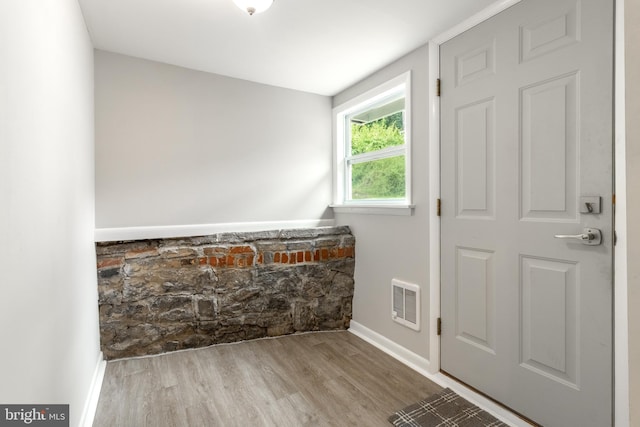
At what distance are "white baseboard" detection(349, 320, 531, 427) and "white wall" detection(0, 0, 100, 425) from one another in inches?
75.3

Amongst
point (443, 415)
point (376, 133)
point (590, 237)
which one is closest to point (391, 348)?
point (443, 415)

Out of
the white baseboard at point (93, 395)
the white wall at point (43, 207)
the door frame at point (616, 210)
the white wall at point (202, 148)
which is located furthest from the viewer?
the white wall at point (202, 148)

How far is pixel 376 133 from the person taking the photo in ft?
9.55

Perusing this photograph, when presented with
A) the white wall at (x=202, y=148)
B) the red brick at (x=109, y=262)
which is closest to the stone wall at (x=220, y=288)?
the red brick at (x=109, y=262)

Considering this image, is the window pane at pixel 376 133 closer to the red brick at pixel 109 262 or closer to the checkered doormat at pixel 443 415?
the checkered doormat at pixel 443 415

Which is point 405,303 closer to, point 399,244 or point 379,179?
point 399,244

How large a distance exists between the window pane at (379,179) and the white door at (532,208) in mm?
510

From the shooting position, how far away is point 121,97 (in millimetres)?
2416

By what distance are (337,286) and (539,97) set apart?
6.97 feet

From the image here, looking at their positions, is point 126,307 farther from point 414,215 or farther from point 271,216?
point 414,215

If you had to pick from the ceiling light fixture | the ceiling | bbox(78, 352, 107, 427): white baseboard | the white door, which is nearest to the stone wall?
bbox(78, 352, 107, 427): white baseboard

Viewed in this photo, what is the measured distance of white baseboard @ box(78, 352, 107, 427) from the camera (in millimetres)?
1688

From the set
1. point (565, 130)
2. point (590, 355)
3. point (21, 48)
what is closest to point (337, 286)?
point (590, 355)

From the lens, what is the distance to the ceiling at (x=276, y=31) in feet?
6.09
